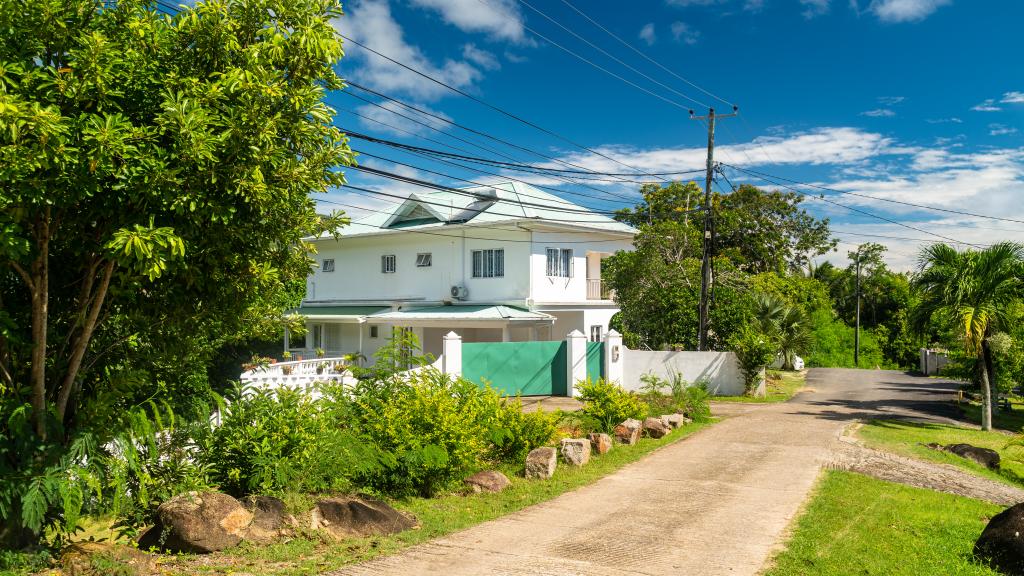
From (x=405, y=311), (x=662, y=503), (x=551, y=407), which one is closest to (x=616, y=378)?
(x=551, y=407)

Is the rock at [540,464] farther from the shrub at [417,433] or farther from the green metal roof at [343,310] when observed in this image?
the green metal roof at [343,310]

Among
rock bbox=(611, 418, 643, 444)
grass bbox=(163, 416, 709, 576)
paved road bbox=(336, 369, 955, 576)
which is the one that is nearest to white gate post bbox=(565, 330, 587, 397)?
paved road bbox=(336, 369, 955, 576)

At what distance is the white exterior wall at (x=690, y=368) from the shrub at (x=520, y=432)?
38.9ft

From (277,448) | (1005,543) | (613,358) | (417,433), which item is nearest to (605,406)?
(417,433)

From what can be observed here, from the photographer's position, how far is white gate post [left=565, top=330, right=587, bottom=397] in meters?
21.2

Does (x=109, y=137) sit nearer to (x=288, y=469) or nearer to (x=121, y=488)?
(x=121, y=488)

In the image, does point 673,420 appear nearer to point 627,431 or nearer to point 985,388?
point 627,431

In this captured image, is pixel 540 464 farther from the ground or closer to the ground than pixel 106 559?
closer to the ground

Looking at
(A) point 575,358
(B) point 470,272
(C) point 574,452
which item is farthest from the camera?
(B) point 470,272

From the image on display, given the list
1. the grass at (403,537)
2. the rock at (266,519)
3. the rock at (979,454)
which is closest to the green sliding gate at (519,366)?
the grass at (403,537)

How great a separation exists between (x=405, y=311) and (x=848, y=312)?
33.7 m

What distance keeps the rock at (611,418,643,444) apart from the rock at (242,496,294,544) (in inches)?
309

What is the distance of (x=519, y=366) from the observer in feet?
68.3

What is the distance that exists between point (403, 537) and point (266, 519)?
1.40 meters
